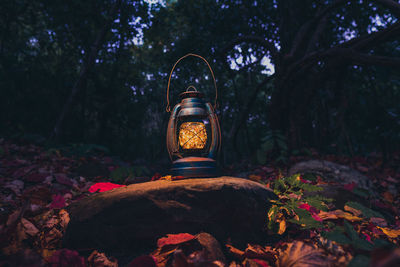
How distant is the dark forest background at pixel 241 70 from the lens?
4.56m

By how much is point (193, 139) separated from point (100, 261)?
132cm

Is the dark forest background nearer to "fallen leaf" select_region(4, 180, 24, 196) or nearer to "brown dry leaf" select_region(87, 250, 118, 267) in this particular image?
"fallen leaf" select_region(4, 180, 24, 196)

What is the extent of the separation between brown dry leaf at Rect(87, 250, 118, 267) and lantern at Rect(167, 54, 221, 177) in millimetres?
879

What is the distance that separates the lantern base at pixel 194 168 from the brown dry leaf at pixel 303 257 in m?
0.99

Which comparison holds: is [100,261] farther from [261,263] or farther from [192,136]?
[192,136]

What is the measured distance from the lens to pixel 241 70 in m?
7.08

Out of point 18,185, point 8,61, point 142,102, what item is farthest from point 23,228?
point 142,102

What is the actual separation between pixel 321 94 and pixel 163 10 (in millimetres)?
5256

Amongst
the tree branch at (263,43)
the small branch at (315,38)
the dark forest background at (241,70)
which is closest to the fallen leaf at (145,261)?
the dark forest background at (241,70)

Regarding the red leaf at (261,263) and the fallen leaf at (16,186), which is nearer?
the red leaf at (261,263)

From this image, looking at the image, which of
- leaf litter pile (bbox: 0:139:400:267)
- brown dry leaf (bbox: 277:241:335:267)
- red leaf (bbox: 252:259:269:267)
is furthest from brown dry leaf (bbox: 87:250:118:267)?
brown dry leaf (bbox: 277:241:335:267)

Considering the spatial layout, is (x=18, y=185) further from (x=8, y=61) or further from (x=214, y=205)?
(x=8, y=61)

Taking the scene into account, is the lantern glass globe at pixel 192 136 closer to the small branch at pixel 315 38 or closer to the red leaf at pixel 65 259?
the red leaf at pixel 65 259

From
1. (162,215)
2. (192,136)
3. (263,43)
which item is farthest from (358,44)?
(162,215)
